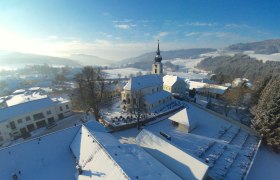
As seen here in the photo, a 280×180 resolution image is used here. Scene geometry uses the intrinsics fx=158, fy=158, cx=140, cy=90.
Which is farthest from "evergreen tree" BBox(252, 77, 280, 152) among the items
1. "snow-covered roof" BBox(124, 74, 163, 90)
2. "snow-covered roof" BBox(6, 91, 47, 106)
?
"snow-covered roof" BBox(6, 91, 47, 106)

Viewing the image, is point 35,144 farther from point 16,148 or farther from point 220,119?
point 220,119

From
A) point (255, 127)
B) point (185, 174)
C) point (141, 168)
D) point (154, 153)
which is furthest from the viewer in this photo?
point (255, 127)

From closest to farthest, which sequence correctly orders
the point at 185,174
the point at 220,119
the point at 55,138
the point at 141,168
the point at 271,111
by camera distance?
1. the point at 141,168
2. the point at 185,174
3. the point at 55,138
4. the point at 271,111
5. the point at 220,119

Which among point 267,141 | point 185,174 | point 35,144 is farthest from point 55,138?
point 267,141

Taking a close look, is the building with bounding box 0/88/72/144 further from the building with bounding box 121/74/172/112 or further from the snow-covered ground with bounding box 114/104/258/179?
the snow-covered ground with bounding box 114/104/258/179

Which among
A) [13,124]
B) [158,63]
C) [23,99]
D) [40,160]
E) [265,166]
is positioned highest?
[158,63]

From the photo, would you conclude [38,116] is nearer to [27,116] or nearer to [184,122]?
[27,116]

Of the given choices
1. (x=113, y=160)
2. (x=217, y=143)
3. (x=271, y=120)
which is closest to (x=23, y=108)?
(x=113, y=160)
